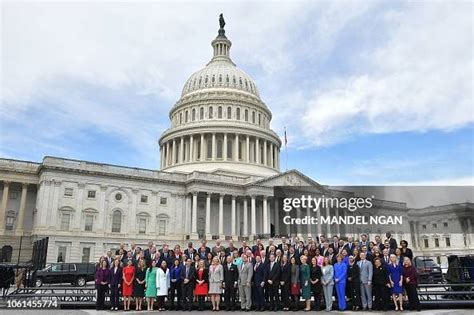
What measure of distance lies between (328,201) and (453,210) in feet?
22.7

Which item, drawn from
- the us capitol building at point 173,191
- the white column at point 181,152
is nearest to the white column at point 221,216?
Answer: the us capitol building at point 173,191

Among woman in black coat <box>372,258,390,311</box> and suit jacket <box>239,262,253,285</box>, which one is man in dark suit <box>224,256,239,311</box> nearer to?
suit jacket <box>239,262,253,285</box>

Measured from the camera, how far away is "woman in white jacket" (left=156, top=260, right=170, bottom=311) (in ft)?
48.2

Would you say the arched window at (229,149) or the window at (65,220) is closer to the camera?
the window at (65,220)

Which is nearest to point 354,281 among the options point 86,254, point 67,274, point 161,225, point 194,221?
point 67,274

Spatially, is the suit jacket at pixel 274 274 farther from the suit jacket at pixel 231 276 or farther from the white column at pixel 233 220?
the white column at pixel 233 220

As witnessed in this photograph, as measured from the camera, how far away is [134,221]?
2040 inches

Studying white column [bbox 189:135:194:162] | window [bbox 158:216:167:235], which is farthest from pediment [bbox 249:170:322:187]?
white column [bbox 189:135:194:162]

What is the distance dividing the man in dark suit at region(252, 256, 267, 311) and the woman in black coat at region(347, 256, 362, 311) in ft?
10.4

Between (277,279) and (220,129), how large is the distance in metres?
55.9

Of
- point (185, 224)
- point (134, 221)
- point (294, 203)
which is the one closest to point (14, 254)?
point (134, 221)

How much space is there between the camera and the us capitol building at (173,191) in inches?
1843

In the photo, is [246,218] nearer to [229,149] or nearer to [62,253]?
[229,149]

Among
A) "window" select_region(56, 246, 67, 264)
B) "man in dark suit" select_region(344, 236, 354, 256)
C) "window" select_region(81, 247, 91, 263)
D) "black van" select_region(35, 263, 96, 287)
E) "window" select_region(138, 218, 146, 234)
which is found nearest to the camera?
"man in dark suit" select_region(344, 236, 354, 256)
